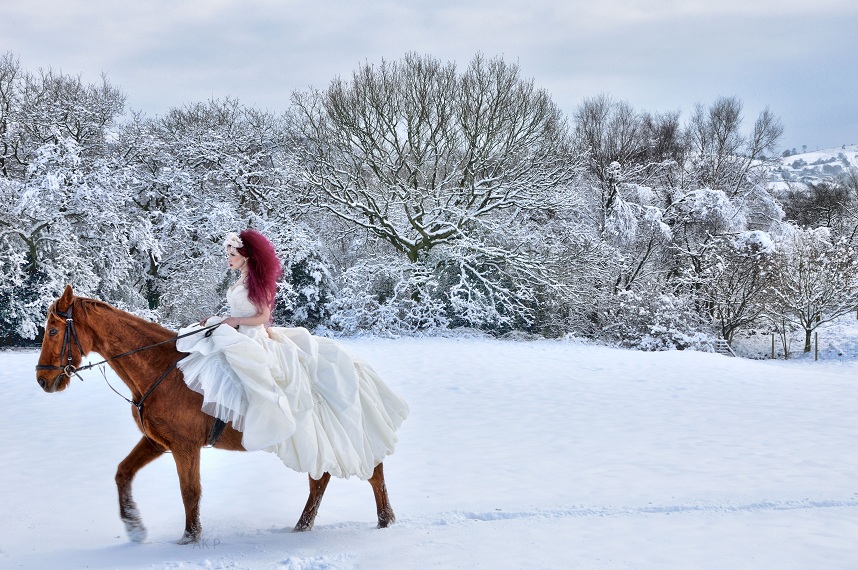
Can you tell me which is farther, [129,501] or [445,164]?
[445,164]

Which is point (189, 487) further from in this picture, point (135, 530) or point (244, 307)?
point (244, 307)

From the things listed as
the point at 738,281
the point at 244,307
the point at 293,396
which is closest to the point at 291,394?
the point at 293,396

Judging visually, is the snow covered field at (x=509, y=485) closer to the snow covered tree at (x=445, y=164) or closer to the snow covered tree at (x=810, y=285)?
the snow covered tree at (x=445, y=164)

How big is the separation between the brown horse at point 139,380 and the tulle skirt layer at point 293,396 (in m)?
0.14

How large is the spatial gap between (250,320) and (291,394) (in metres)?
0.55

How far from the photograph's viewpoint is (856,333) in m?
21.6

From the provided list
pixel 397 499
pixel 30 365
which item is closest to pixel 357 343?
pixel 30 365

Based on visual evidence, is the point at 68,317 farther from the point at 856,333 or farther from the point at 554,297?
the point at 856,333

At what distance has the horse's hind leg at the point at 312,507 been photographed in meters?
4.45

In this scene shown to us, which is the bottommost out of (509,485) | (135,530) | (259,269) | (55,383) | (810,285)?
(509,485)

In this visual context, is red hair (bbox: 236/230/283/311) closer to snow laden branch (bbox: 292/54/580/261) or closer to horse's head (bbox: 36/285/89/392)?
horse's head (bbox: 36/285/89/392)

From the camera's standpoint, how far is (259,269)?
4.37 metres

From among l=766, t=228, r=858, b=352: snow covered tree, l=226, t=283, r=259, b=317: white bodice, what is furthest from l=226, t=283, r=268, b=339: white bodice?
l=766, t=228, r=858, b=352: snow covered tree

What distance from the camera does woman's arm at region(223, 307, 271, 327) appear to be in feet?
14.0
